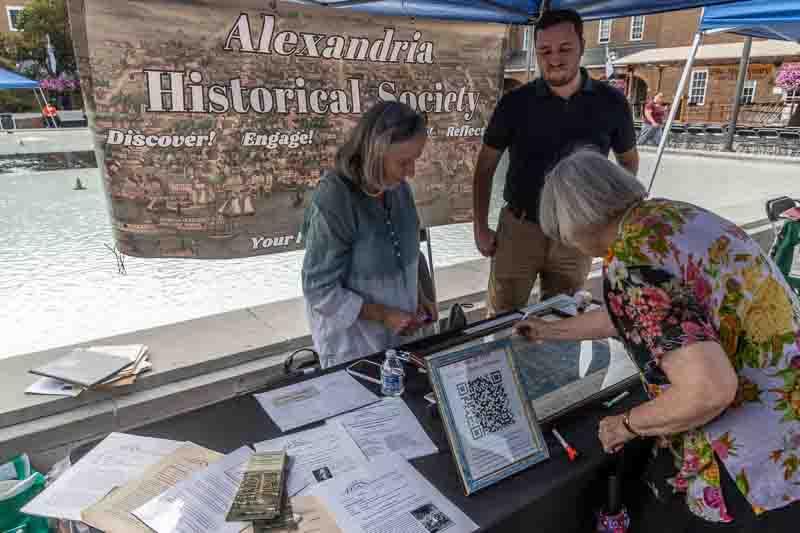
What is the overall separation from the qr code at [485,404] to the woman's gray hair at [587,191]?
364 millimetres

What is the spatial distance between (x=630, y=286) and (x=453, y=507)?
20.7 inches

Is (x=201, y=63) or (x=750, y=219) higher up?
(x=201, y=63)

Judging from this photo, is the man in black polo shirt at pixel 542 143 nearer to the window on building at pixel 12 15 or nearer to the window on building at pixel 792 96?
the window on building at pixel 792 96

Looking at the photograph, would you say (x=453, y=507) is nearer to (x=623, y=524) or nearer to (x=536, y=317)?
(x=623, y=524)

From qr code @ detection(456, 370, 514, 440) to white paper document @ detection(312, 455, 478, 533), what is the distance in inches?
6.2

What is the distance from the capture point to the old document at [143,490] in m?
0.94

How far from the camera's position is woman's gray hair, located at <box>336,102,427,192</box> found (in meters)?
1.52

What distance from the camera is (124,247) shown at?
1.96m

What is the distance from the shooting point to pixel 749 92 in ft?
70.3

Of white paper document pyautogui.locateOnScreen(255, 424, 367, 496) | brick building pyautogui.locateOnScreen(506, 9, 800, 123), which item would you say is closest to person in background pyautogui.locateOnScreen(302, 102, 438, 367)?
white paper document pyautogui.locateOnScreen(255, 424, 367, 496)

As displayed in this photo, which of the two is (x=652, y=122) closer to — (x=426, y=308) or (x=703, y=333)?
(x=426, y=308)

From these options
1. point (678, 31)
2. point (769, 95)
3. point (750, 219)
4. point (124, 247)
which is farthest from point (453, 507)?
point (678, 31)

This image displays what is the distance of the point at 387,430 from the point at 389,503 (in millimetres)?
236

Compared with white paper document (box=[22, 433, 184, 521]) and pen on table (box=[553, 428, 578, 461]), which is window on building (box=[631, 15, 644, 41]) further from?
white paper document (box=[22, 433, 184, 521])
